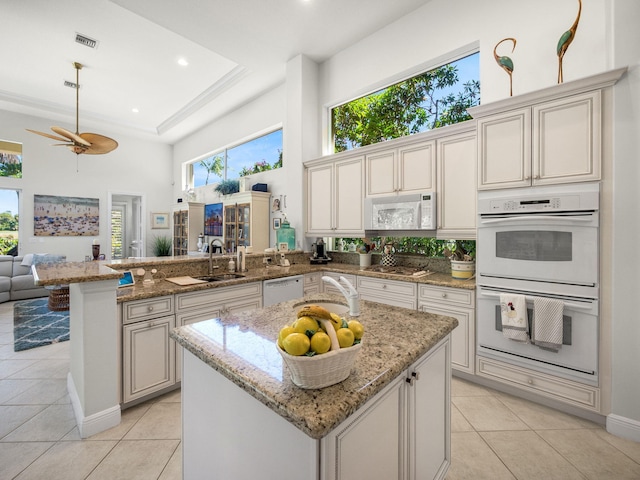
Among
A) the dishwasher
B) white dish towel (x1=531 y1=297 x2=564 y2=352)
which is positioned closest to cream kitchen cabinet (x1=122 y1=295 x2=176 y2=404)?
the dishwasher

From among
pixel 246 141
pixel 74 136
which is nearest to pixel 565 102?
pixel 246 141

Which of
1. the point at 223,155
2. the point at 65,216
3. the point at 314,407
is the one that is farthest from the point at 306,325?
the point at 65,216

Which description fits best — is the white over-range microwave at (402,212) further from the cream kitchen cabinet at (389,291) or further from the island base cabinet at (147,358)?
the island base cabinet at (147,358)

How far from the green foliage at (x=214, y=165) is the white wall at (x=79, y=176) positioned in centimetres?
172

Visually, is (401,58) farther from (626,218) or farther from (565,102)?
(626,218)

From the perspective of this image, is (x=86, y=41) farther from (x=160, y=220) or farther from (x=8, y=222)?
(x=160, y=220)

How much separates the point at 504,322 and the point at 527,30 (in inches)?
101

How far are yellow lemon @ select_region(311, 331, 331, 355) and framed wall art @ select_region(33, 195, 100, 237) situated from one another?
7.98 m

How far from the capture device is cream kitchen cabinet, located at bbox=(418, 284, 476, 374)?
2.55 metres

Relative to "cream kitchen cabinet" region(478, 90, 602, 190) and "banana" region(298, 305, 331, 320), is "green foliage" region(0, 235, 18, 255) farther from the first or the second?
"cream kitchen cabinet" region(478, 90, 602, 190)

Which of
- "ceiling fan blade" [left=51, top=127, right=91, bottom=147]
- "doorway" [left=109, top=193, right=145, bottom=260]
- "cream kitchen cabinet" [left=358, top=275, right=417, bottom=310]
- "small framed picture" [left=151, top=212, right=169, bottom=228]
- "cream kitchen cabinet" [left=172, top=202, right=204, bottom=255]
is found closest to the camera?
"cream kitchen cabinet" [left=358, top=275, right=417, bottom=310]

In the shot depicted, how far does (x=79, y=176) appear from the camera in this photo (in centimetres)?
664

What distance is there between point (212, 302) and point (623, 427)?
3087 millimetres

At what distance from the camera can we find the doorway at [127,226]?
7621mm
